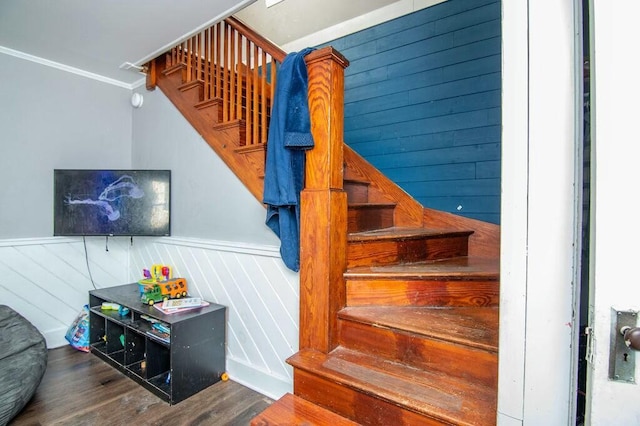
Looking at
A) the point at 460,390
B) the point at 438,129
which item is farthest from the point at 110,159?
the point at 460,390

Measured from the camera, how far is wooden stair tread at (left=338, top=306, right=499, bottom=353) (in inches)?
47.3

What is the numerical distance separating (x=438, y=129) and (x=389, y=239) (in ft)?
3.63

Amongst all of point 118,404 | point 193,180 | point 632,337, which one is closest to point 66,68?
point 193,180

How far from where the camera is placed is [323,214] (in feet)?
4.89

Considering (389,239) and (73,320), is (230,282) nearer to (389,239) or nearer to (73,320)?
(389,239)

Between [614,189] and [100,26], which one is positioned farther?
[100,26]

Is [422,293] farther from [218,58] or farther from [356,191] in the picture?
[218,58]

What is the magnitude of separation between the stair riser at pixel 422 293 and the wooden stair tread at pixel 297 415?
489 mm

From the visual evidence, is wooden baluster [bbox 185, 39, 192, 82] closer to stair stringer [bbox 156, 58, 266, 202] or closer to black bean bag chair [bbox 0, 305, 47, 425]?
stair stringer [bbox 156, 58, 266, 202]

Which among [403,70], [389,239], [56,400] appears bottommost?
[56,400]

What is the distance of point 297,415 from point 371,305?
0.59 metres

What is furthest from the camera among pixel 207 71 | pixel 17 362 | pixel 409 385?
pixel 207 71

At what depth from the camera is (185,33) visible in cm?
237

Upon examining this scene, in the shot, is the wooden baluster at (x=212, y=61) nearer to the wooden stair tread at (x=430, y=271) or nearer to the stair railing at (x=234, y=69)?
the stair railing at (x=234, y=69)
